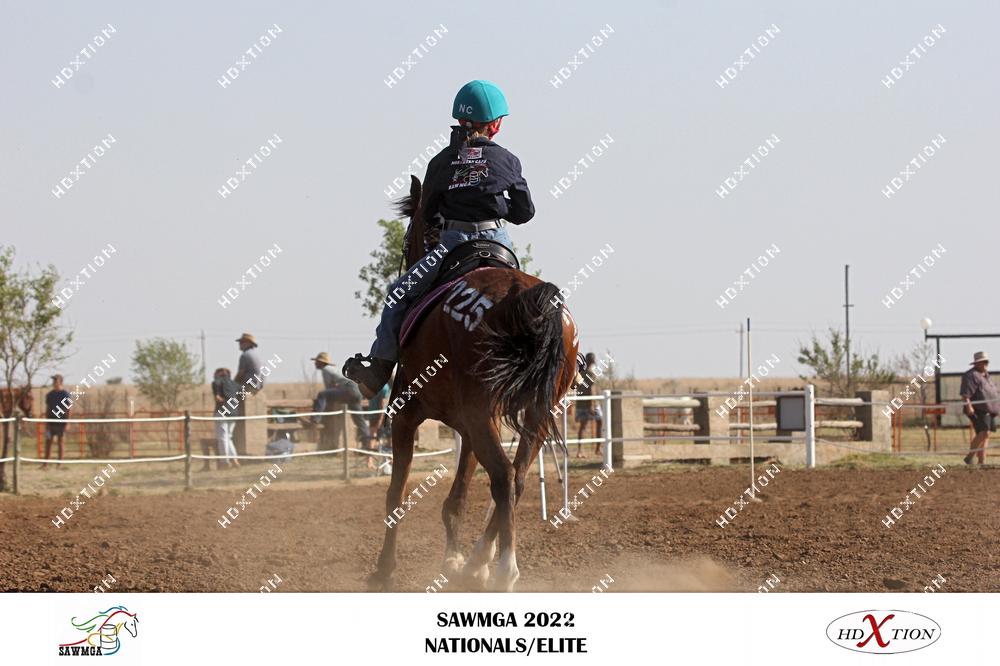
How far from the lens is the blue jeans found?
6.32 meters

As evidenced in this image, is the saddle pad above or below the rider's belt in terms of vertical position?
below

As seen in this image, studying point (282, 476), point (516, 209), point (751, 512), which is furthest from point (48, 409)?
point (516, 209)

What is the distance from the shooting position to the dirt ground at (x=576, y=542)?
6.67 m

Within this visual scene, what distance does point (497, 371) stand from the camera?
5.41m

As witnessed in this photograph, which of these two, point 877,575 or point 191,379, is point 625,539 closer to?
point 877,575

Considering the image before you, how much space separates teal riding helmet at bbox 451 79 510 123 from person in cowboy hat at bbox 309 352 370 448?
10661 millimetres

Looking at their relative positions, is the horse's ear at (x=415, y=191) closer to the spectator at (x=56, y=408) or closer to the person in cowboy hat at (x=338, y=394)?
the person in cowboy hat at (x=338, y=394)

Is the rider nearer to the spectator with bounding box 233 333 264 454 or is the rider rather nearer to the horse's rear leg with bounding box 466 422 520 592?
the horse's rear leg with bounding box 466 422 520 592

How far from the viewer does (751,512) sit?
394 inches

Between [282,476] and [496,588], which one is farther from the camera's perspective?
[282,476]

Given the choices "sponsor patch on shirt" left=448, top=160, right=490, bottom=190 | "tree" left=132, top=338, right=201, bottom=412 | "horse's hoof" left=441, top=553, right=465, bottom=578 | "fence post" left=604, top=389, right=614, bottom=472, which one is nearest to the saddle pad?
"sponsor patch on shirt" left=448, top=160, right=490, bottom=190
